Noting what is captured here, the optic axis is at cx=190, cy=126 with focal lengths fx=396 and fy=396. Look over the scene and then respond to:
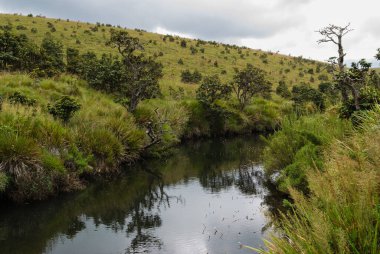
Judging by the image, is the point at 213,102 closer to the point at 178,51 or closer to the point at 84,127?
the point at 84,127

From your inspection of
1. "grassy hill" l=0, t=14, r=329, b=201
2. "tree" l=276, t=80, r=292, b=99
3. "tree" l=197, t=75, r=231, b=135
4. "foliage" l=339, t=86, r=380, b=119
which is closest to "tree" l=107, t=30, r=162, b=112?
"grassy hill" l=0, t=14, r=329, b=201

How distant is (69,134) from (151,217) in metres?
5.08

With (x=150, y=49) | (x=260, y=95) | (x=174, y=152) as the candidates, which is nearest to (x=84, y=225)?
(x=174, y=152)

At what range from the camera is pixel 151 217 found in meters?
12.8

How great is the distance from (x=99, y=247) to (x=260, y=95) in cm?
3015

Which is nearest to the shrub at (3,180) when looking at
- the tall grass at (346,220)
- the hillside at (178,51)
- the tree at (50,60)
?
the tall grass at (346,220)

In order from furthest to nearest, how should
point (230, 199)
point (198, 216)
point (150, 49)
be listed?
point (150, 49), point (230, 199), point (198, 216)

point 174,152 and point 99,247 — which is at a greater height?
point 174,152

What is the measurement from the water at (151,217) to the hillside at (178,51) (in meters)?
25.3

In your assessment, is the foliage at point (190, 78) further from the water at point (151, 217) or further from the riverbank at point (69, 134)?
the water at point (151, 217)

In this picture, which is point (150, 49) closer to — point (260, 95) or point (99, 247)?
point (260, 95)

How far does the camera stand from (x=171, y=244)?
1059 centimetres

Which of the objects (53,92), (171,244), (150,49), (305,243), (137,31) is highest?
(137,31)

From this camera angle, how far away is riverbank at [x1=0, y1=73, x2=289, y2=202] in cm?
1274
